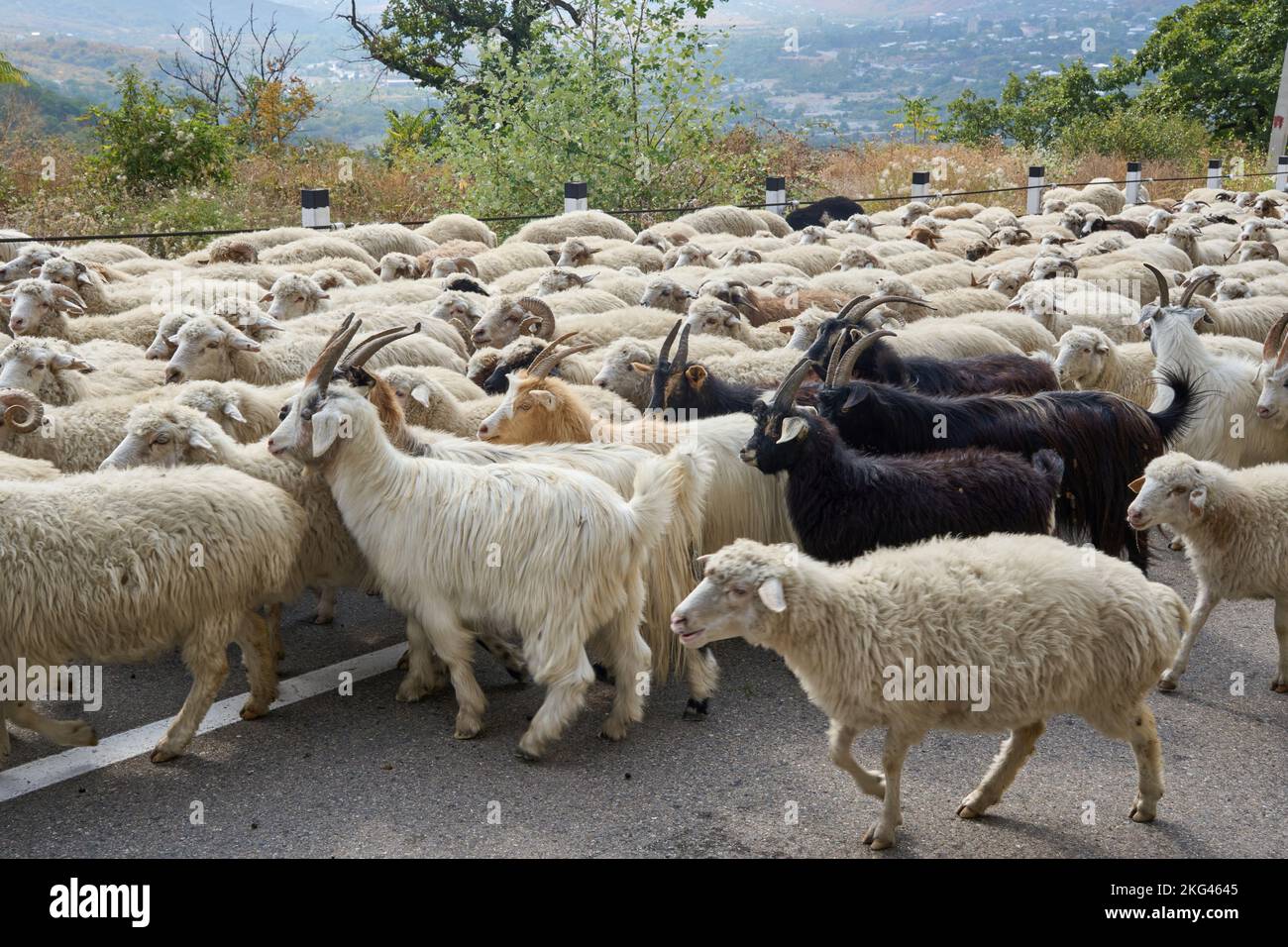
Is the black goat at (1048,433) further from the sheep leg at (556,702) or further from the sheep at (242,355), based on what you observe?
the sheep at (242,355)

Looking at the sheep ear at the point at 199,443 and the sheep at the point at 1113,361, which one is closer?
the sheep ear at the point at 199,443

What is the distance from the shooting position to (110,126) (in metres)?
15.9

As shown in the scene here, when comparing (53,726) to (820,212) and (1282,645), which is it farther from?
(820,212)

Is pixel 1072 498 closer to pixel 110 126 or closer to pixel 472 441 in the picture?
pixel 472 441

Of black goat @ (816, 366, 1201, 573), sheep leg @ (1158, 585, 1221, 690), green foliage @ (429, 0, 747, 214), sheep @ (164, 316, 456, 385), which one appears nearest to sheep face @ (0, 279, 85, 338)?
sheep @ (164, 316, 456, 385)

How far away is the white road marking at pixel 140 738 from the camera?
4219 millimetres

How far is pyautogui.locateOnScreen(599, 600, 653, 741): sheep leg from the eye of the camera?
451cm

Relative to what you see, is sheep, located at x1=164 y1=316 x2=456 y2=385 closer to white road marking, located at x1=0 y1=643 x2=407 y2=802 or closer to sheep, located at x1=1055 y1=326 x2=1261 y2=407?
white road marking, located at x1=0 y1=643 x2=407 y2=802

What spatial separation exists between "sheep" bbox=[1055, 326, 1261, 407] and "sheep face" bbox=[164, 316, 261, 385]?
457 cm

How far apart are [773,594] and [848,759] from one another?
58 centimetres

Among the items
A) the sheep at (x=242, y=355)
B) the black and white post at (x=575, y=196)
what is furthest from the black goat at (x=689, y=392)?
the black and white post at (x=575, y=196)

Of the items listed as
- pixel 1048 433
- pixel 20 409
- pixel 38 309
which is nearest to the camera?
pixel 20 409

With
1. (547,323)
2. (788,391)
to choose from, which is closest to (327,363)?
(788,391)

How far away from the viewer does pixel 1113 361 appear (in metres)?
7.44
